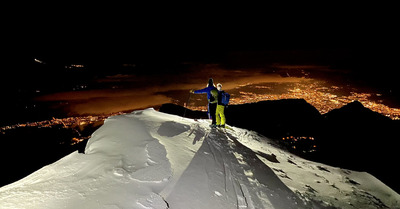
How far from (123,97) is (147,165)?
208ft

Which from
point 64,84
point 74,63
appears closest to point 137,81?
point 64,84

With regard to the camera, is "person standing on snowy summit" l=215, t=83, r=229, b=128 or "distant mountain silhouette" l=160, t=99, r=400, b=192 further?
"distant mountain silhouette" l=160, t=99, r=400, b=192

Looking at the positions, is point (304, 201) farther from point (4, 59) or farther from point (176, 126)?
point (4, 59)

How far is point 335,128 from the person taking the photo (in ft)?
49.6

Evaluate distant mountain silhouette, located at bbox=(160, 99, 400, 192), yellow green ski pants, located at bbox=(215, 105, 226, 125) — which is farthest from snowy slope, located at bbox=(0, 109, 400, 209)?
distant mountain silhouette, located at bbox=(160, 99, 400, 192)

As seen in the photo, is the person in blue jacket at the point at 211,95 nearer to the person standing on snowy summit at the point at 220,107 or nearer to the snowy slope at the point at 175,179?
the person standing on snowy summit at the point at 220,107

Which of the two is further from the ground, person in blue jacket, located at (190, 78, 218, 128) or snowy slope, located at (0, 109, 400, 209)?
person in blue jacket, located at (190, 78, 218, 128)

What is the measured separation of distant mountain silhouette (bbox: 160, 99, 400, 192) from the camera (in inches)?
466

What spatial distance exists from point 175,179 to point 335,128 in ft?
50.4

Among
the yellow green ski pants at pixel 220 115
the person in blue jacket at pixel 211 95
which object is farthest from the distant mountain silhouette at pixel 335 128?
the person in blue jacket at pixel 211 95

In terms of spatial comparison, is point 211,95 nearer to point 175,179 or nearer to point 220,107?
point 220,107

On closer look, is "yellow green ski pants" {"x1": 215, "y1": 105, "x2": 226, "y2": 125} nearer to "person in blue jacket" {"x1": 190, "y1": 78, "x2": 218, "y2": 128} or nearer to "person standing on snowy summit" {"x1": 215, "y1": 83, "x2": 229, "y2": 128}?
"person standing on snowy summit" {"x1": 215, "y1": 83, "x2": 229, "y2": 128}

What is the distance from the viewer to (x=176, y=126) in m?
6.70

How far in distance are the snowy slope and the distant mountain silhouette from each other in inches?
229
